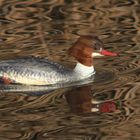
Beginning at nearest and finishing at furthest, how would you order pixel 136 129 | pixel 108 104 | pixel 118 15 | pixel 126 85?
1. pixel 136 129
2. pixel 108 104
3. pixel 126 85
4. pixel 118 15

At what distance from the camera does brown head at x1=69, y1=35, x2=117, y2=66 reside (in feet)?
41.0

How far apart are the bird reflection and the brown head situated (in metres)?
0.59

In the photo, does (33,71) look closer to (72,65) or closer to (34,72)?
(34,72)

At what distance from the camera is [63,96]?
11.6 metres

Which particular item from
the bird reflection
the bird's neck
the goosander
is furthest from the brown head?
the bird reflection

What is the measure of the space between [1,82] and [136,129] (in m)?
2.68

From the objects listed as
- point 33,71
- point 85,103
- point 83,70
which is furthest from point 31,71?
point 85,103

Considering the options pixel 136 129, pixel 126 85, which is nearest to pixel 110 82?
pixel 126 85

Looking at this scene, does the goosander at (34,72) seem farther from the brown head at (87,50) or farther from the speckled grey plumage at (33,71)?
the brown head at (87,50)

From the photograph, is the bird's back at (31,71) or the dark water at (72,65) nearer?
the dark water at (72,65)

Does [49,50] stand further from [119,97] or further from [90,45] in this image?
[119,97]

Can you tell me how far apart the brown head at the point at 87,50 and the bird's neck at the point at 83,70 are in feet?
0.18

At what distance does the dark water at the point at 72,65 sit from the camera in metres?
10.3

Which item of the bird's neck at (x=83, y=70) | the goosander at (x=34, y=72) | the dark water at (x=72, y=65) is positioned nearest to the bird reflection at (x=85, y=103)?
the dark water at (x=72, y=65)
